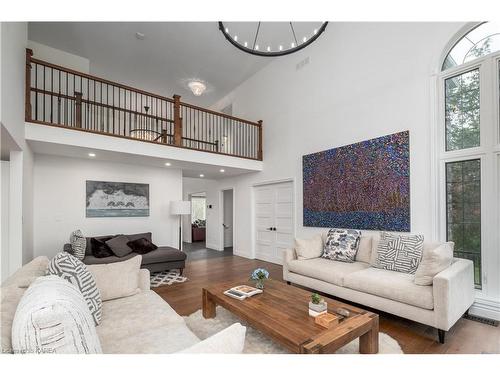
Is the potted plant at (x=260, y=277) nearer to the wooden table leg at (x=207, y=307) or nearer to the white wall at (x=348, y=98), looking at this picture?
the wooden table leg at (x=207, y=307)

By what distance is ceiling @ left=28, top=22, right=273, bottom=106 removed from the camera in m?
4.88

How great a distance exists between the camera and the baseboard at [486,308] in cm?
287

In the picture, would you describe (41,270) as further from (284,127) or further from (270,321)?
(284,127)

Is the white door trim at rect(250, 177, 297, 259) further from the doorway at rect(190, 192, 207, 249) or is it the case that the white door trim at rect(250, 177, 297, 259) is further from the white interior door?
the doorway at rect(190, 192, 207, 249)

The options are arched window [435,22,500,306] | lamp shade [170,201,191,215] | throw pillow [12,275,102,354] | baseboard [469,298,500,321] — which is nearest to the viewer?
throw pillow [12,275,102,354]

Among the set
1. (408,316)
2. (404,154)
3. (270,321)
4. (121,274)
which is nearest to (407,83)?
(404,154)

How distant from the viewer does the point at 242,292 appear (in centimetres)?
254

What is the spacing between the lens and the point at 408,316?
2574 millimetres

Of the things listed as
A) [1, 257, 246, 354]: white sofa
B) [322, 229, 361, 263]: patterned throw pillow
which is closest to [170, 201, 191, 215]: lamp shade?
[322, 229, 361, 263]: patterned throw pillow

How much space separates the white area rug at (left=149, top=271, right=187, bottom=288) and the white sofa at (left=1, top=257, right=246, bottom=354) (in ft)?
7.05

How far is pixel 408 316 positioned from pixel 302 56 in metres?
4.93

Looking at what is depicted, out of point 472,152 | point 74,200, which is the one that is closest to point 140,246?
point 74,200

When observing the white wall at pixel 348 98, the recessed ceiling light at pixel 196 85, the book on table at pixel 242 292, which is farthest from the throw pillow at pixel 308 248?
the recessed ceiling light at pixel 196 85
